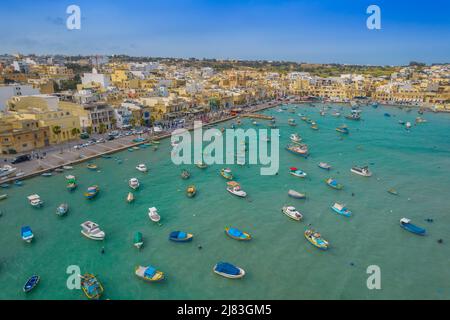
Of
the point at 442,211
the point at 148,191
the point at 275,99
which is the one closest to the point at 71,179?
the point at 148,191

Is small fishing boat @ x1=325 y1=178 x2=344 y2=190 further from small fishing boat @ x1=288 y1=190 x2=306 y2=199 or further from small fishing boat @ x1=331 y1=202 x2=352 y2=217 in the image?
small fishing boat @ x1=331 y1=202 x2=352 y2=217

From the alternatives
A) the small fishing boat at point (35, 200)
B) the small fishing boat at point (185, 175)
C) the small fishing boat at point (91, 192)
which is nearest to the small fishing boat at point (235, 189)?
the small fishing boat at point (185, 175)

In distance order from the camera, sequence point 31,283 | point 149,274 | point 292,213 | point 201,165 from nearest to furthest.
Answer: point 31,283, point 149,274, point 292,213, point 201,165

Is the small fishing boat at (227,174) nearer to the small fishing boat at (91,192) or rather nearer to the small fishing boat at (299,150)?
the small fishing boat at (299,150)

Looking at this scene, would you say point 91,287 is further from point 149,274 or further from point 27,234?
point 27,234

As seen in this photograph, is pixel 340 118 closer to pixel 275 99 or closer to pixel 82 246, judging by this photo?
pixel 275 99

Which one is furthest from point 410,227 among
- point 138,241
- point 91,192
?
point 91,192
